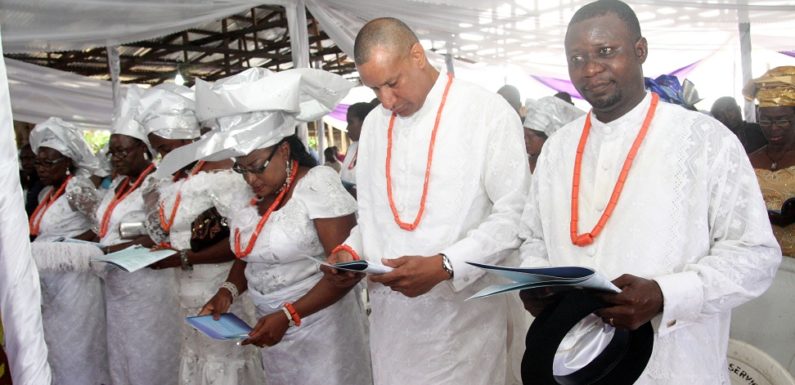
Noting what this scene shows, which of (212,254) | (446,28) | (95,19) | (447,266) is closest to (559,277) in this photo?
(447,266)

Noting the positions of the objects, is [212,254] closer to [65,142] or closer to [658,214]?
[65,142]

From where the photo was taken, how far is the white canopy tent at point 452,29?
4629 mm

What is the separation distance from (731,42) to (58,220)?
6487 millimetres

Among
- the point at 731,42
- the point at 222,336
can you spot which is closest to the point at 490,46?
the point at 731,42

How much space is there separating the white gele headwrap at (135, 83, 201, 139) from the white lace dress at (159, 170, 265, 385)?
428mm

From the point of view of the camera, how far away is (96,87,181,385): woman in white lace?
3676 mm

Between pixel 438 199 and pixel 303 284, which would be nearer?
pixel 438 199

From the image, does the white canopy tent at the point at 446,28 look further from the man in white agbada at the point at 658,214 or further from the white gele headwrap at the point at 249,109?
the man in white agbada at the point at 658,214

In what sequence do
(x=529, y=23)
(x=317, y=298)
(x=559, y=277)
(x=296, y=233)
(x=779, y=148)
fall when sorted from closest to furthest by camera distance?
(x=559, y=277), (x=317, y=298), (x=296, y=233), (x=779, y=148), (x=529, y=23)

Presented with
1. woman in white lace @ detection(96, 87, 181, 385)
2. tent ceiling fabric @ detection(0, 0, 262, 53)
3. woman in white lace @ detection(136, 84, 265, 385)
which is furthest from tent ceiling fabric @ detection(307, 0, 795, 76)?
woman in white lace @ detection(136, 84, 265, 385)

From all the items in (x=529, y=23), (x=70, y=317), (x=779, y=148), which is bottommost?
(x=70, y=317)

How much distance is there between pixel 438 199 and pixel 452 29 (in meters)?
3.86

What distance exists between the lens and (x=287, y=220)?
264cm

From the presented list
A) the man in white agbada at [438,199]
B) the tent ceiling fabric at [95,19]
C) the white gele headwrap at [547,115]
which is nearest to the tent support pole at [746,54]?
the white gele headwrap at [547,115]
